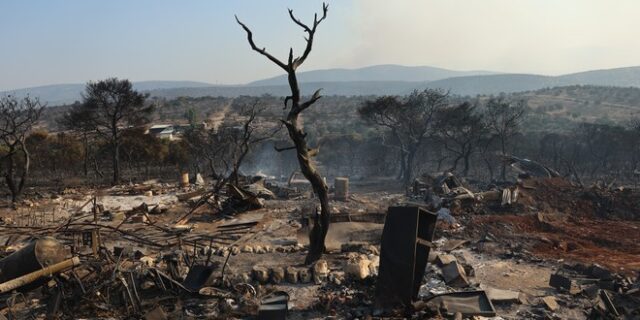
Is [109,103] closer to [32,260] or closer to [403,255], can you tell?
[32,260]

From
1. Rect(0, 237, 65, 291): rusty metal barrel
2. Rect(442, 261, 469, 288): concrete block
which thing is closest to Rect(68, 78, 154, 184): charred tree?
Rect(0, 237, 65, 291): rusty metal barrel

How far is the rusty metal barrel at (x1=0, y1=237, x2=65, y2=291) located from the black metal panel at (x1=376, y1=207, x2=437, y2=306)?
17.4 feet

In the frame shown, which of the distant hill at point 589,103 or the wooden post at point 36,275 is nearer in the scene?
the wooden post at point 36,275

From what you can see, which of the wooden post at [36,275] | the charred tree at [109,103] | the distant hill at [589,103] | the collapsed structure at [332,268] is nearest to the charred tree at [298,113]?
the collapsed structure at [332,268]

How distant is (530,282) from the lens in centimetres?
916

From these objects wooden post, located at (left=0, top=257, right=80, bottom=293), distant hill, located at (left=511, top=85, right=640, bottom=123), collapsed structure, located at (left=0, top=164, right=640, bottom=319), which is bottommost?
collapsed structure, located at (left=0, top=164, right=640, bottom=319)

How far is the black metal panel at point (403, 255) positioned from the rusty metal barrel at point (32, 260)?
5.29 m

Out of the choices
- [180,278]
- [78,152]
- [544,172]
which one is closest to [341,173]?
[544,172]

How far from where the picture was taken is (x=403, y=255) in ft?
22.2

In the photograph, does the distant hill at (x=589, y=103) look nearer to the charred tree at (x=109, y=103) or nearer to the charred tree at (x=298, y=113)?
the charred tree at (x=109, y=103)

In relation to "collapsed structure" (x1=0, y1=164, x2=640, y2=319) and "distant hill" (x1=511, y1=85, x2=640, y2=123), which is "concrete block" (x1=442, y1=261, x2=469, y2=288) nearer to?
"collapsed structure" (x1=0, y1=164, x2=640, y2=319)

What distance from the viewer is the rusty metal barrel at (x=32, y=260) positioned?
24.1 feet

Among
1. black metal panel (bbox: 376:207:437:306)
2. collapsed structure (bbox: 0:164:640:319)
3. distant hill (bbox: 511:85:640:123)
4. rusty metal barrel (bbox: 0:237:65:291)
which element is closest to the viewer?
black metal panel (bbox: 376:207:437:306)

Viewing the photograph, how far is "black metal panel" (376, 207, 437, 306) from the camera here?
6672 millimetres
